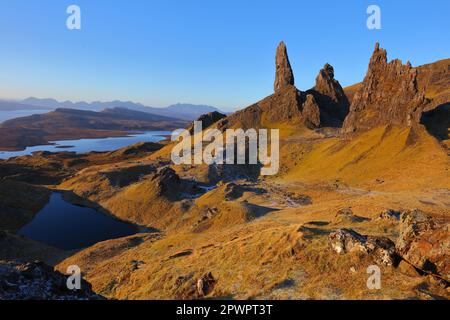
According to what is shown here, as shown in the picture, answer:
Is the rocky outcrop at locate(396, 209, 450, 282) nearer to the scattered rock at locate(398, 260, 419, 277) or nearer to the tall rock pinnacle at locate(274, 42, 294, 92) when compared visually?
the scattered rock at locate(398, 260, 419, 277)

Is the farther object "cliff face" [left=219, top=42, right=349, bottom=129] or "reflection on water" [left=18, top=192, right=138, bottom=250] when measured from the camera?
"cliff face" [left=219, top=42, right=349, bottom=129]

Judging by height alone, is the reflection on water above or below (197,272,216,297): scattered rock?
below

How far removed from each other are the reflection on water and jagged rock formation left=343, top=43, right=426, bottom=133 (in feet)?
247

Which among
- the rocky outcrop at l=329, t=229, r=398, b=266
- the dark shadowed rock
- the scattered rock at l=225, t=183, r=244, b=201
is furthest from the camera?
the dark shadowed rock

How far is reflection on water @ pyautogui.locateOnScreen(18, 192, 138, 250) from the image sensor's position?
6572 centimetres

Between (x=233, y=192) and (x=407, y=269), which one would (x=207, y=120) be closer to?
(x=233, y=192)

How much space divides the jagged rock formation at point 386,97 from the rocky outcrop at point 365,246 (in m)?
70.3

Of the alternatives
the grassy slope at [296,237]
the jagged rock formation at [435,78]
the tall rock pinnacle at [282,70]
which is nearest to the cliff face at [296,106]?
the tall rock pinnacle at [282,70]

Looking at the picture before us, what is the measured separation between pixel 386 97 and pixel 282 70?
258 feet

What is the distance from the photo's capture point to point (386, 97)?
307 ft

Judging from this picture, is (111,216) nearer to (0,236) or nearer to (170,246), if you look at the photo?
(0,236)

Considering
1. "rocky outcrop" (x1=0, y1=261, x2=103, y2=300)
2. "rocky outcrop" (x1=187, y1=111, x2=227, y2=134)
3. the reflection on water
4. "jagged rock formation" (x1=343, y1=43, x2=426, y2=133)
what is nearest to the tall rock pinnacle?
"rocky outcrop" (x1=187, y1=111, x2=227, y2=134)
